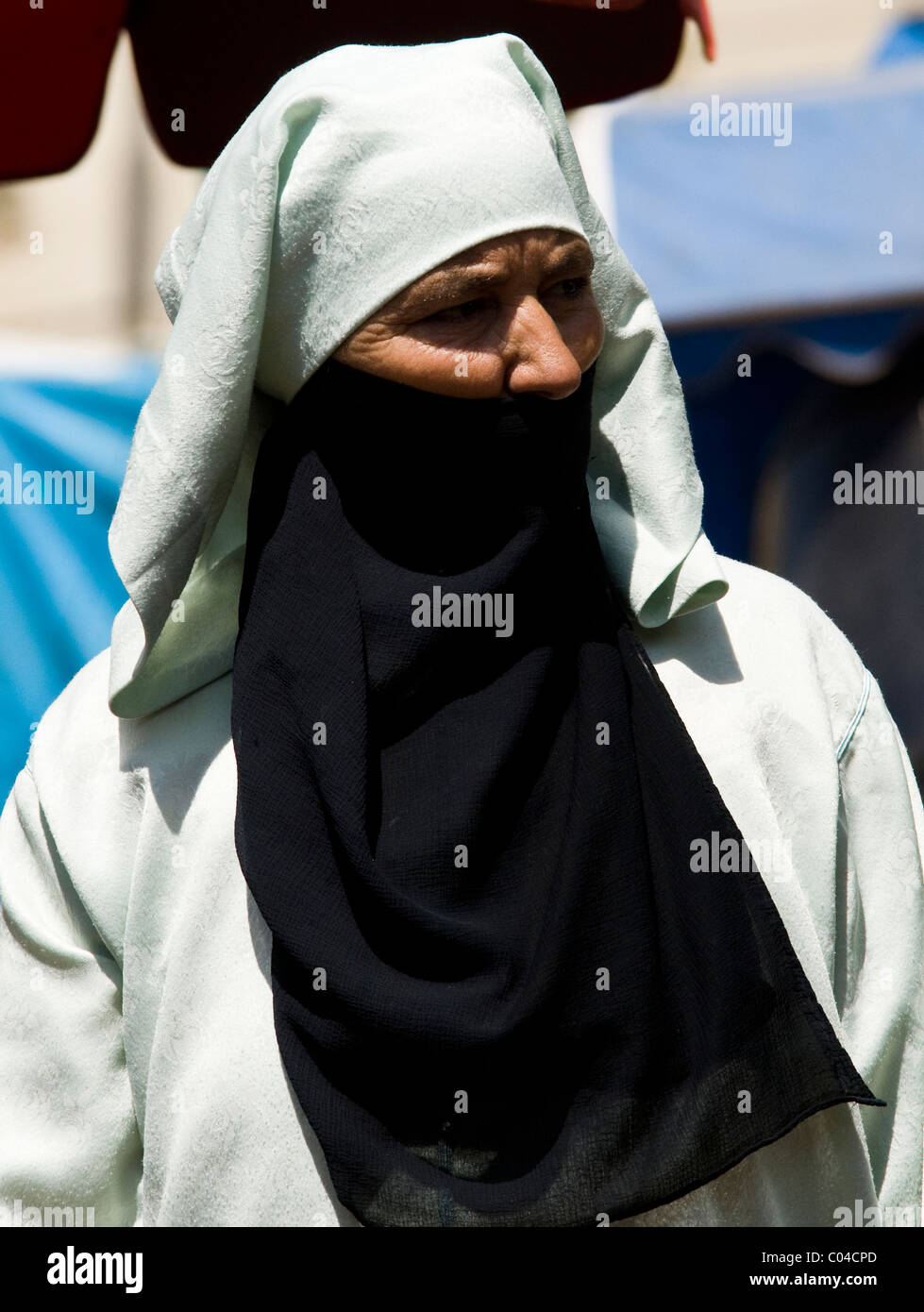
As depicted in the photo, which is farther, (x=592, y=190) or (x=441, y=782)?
(x=592, y=190)

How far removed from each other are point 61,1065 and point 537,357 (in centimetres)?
100

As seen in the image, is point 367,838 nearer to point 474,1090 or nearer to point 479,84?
point 474,1090

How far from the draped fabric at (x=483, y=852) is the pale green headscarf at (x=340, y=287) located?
8 centimetres

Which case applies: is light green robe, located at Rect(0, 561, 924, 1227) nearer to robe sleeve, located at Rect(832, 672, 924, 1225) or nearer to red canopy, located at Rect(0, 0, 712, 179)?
robe sleeve, located at Rect(832, 672, 924, 1225)

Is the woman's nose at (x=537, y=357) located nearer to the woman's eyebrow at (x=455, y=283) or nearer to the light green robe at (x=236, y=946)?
the woman's eyebrow at (x=455, y=283)

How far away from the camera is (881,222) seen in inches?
151

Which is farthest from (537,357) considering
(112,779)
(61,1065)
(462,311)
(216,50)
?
(216,50)

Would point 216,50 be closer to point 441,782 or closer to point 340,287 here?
point 340,287

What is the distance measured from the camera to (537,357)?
1671mm

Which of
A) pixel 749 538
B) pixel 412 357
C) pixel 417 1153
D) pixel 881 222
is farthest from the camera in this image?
pixel 749 538

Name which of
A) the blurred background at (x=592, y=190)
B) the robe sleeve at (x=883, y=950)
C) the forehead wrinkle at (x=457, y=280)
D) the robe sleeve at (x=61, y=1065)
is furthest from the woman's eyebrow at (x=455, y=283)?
the blurred background at (x=592, y=190)

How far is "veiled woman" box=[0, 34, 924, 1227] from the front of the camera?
5.23 feet
